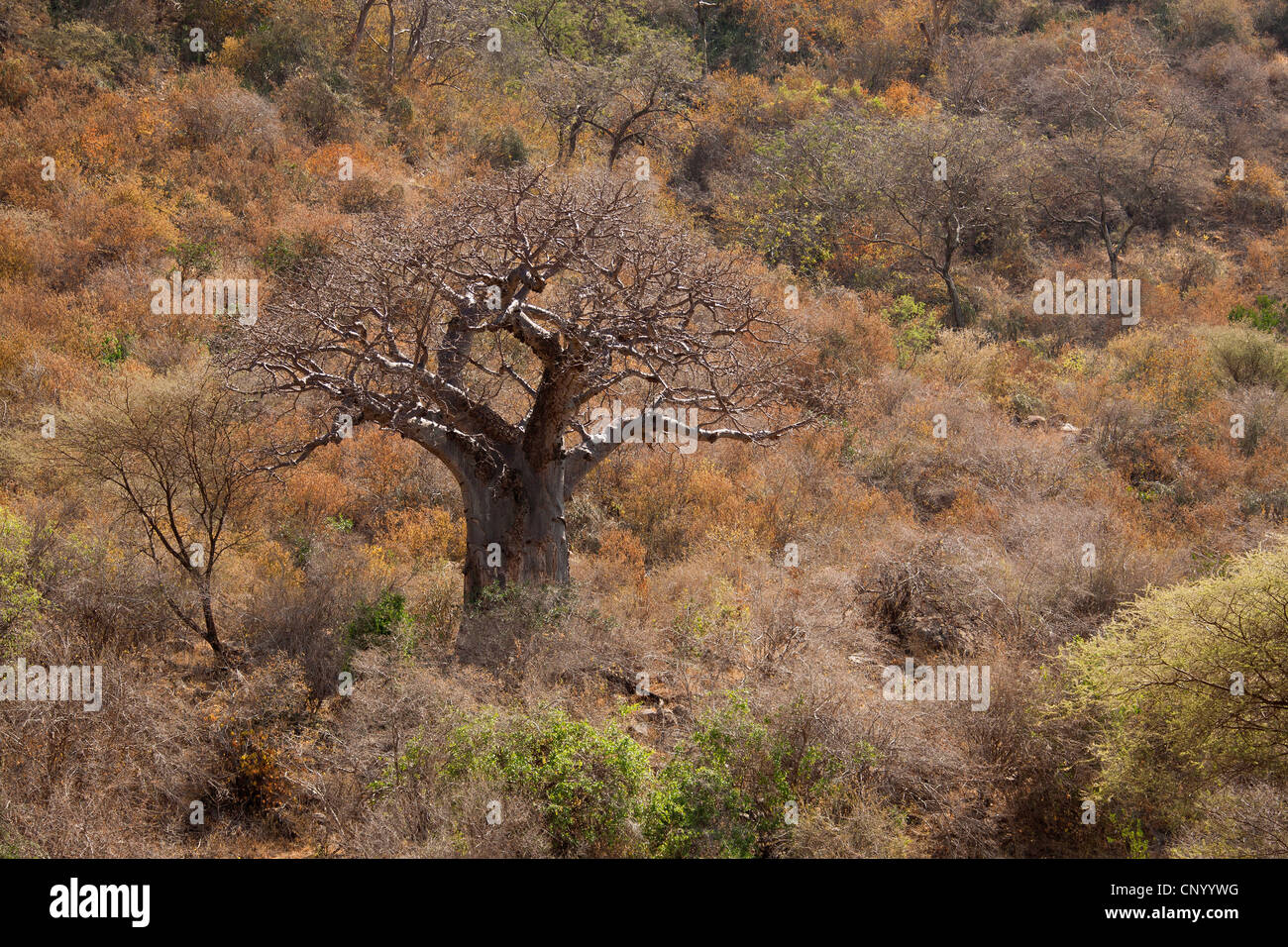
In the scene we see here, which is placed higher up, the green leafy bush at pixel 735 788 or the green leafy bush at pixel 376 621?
the green leafy bush at pixel 376 621

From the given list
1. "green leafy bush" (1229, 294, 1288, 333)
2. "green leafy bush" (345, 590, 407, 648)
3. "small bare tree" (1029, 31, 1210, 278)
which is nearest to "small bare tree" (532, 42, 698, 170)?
"small bare tree" (1029, 31, 1210, 278)

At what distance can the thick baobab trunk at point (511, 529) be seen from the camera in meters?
8.24

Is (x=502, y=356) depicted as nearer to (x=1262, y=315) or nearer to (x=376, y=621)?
Answer: (x=376, y=621)

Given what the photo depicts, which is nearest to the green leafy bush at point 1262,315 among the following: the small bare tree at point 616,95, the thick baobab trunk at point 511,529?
the small bare tree at point 616,95

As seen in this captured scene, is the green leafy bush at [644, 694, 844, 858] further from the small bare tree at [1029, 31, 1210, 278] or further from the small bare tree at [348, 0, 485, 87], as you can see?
the small bare tree at [348, 0, 485, 87]

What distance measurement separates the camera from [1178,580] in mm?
8211

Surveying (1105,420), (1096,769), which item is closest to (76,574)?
(1096,769)

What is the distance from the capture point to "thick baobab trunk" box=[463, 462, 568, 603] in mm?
8242

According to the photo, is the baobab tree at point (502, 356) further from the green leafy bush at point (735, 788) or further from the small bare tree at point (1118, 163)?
the small bare tree at point (1118, 163)

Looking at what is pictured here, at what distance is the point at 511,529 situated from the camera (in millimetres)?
8266

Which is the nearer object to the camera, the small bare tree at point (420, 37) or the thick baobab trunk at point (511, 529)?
the thick baobab trunk at point (511, 529)

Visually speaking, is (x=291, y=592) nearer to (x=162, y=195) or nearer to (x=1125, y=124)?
(x=162, y=195)

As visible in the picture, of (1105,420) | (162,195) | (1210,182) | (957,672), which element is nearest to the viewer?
(957,672)

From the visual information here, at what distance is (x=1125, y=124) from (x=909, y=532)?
66.0 ft
